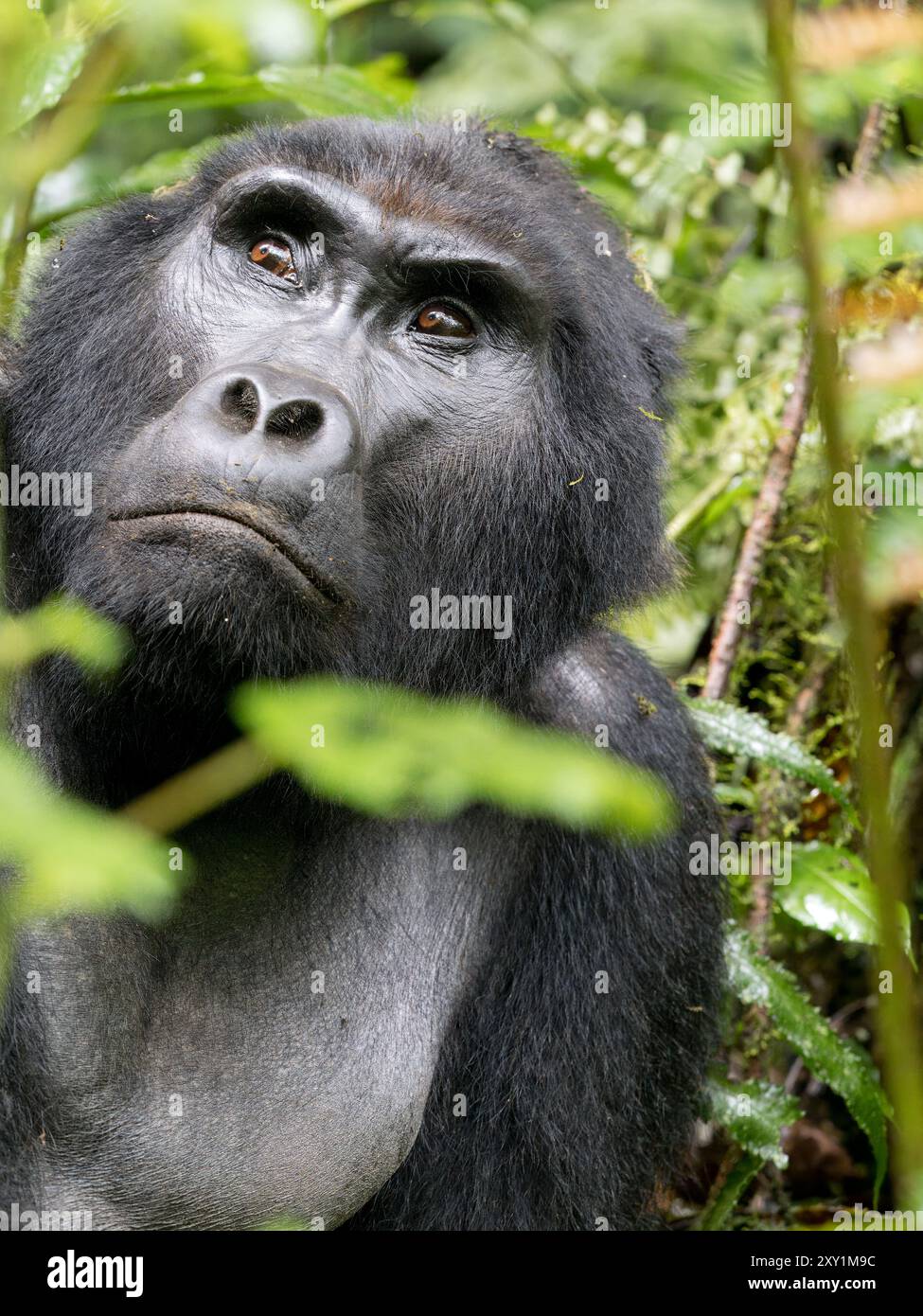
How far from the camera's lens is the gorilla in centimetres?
285

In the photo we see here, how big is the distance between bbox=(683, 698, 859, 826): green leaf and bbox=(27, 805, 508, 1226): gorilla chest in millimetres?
1119

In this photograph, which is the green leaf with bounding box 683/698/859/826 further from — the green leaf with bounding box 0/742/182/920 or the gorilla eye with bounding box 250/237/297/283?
the green leaf with bounding box 0/742/182/920

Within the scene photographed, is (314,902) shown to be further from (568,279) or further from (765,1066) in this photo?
(765,1066)

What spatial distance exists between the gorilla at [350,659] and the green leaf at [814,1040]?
0.29 m

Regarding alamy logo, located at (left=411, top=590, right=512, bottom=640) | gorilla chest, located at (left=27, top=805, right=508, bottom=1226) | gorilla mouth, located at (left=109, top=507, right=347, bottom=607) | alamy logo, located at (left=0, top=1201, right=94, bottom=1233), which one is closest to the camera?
gorilla mouth, located at (left=109, top=507, right=347, bottom=607)

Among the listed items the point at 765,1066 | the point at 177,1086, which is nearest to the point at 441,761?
the point at 177,1086

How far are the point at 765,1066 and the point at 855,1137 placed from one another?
0.91 m

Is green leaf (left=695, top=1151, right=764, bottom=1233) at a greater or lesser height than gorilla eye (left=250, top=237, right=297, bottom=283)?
lesser

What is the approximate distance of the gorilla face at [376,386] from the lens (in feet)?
9.45

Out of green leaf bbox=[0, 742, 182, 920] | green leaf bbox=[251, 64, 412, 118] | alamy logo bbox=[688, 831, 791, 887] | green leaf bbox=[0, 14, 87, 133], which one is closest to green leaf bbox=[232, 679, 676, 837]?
green leaf bbox=[0, 742, 182, 920]

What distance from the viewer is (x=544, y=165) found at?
394cm

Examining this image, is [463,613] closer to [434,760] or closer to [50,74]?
[434,760]

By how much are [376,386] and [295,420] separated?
518mm
